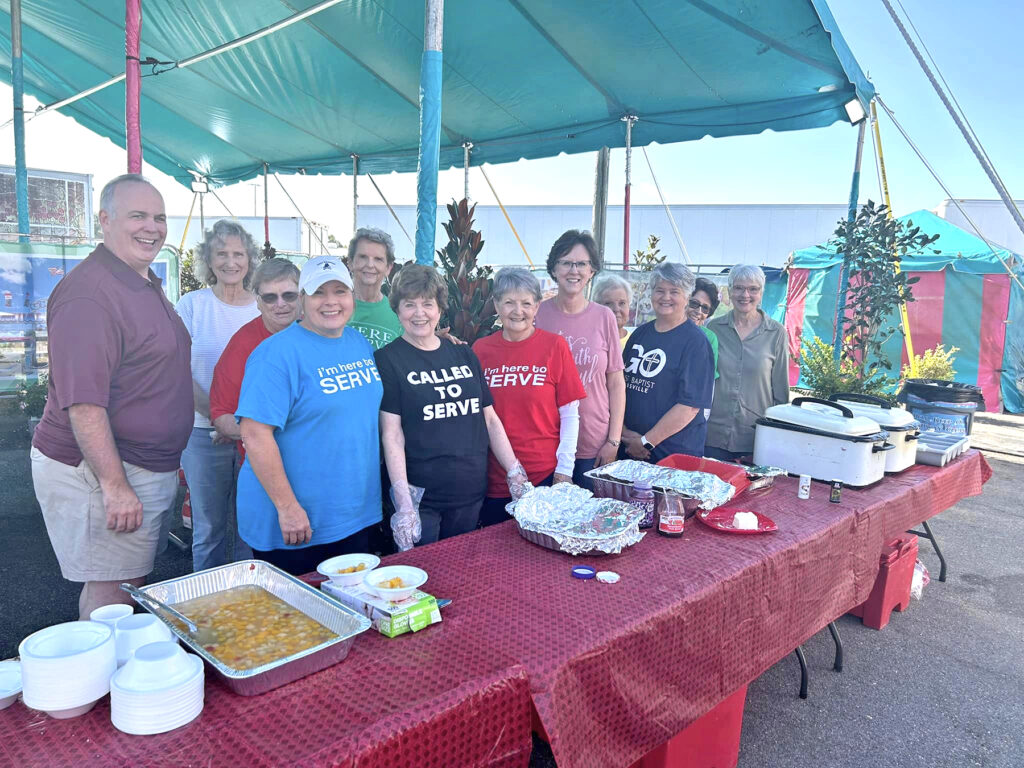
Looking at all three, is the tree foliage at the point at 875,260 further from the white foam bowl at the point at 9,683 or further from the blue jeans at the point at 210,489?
the white foam bowl at the point at 9,683

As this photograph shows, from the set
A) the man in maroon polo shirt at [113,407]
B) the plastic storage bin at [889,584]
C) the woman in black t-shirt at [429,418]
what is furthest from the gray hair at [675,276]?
the man in maroon polo shirt at [113,407]

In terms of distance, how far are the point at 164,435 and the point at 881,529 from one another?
8.96 ft

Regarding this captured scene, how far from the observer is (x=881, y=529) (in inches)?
102

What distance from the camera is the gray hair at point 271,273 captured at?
7.99 feet

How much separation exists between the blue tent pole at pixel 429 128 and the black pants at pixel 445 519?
1557mm

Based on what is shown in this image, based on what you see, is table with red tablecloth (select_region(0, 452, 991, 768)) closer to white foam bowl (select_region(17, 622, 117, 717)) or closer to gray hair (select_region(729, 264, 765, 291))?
white foam bowl (select_region(17, 622, 117, 717))

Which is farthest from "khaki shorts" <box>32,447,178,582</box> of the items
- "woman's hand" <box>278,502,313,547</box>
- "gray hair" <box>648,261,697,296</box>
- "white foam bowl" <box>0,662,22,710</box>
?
"gray hair" <box>648,261,697,296</box>

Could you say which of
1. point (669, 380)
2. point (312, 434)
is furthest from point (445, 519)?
point (669, 380)

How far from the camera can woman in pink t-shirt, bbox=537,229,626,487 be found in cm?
280

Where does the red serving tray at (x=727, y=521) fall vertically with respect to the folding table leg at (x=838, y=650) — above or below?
above

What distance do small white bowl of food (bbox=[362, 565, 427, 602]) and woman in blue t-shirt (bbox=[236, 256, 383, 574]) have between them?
0.46m

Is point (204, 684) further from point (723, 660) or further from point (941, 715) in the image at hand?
point (941, 715)

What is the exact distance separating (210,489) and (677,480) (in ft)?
6.69

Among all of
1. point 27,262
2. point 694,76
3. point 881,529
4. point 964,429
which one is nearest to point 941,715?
point 881,529
